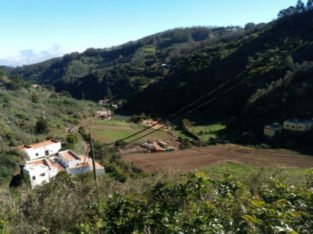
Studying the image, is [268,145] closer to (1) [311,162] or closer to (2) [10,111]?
(1) [311,162]

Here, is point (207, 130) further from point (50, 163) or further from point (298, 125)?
point (50, 163)

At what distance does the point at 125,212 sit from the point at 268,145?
25008 mm

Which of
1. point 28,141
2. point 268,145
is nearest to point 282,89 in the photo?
point 268,145

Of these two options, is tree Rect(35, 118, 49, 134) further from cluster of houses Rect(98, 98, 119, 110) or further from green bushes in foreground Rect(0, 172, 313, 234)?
green bushes in foreground Rect(0, 172, 313, 234)

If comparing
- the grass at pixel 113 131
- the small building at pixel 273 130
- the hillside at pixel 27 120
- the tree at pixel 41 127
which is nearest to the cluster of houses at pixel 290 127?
the small building at pixel 273 130

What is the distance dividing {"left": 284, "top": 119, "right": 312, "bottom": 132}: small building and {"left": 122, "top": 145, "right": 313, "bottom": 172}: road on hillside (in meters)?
3.34

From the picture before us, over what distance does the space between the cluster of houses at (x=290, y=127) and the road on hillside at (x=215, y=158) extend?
3400 mm

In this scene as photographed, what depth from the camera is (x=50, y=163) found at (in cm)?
2334

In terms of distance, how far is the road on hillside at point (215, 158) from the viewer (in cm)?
2214

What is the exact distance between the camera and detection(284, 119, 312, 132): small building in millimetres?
28172

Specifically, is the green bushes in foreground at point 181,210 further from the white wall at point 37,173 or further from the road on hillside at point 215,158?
the road on hillside at point 215,158

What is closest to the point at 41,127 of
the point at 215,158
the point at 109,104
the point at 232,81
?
the point at 215,158

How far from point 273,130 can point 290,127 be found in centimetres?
124

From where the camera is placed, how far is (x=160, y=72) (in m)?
67.3
